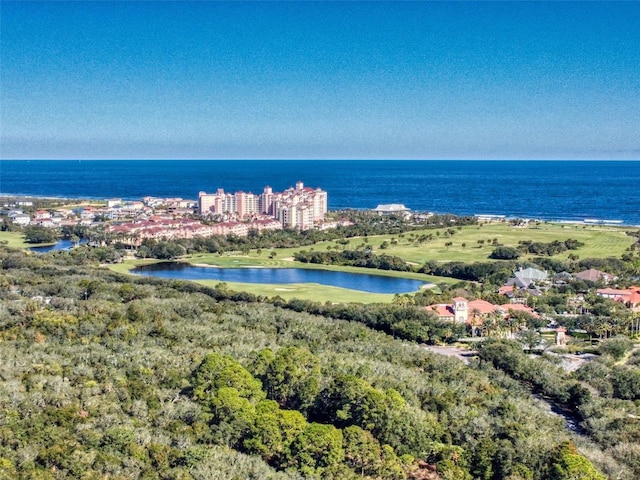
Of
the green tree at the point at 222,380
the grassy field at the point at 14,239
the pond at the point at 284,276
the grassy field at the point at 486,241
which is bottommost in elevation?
the pond at the point at 284,276

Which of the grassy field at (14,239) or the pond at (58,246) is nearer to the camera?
the pond at (58,246)

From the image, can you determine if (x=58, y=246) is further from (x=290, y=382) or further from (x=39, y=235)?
(x=290, y=382)

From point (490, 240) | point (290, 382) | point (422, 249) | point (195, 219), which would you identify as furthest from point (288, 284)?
point (195, 219)

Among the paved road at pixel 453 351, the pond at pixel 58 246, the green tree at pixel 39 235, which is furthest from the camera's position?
the green tree at pixel 39 235

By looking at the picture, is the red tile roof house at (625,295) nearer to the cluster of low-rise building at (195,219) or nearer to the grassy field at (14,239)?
the cluster of low-rise building at (195,219)

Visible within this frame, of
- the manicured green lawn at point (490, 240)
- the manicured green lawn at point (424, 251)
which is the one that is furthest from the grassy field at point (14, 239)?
the manicured green lawn at point (490, 240)

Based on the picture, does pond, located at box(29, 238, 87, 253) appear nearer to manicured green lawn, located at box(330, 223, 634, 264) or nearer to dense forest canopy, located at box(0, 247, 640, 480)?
manicured green lawn, located at box(330, 223, 634, 264)
